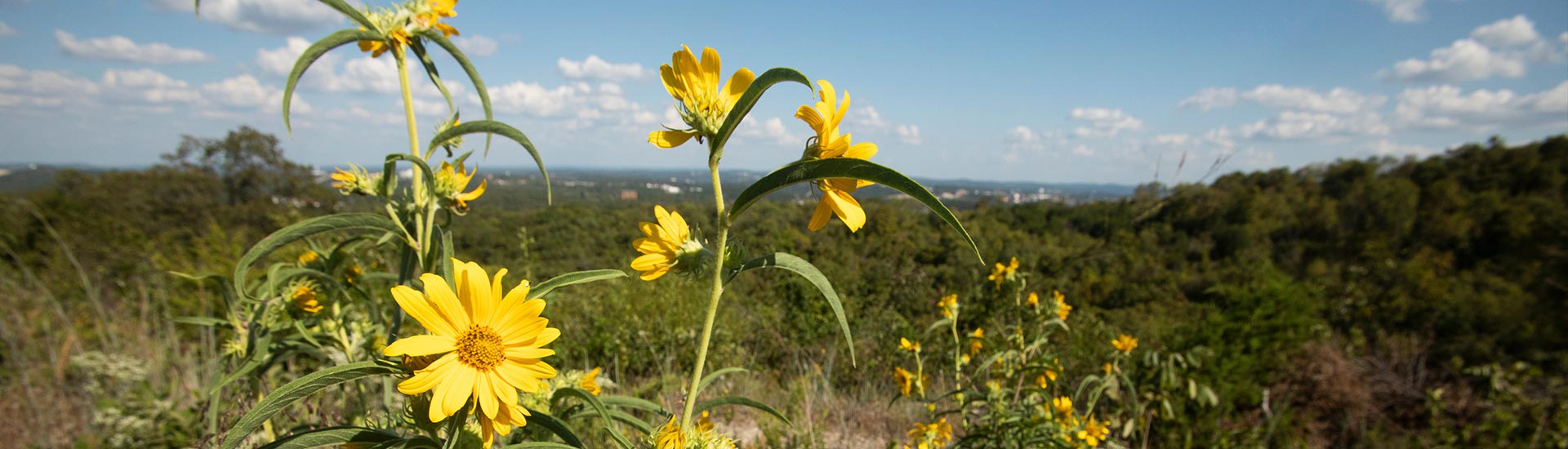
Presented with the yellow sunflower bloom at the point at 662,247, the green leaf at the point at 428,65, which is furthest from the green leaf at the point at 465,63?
the yellow sunflower bloom at the point at 662,247

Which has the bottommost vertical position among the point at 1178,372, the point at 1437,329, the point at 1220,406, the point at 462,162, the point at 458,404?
the point at 1437,329

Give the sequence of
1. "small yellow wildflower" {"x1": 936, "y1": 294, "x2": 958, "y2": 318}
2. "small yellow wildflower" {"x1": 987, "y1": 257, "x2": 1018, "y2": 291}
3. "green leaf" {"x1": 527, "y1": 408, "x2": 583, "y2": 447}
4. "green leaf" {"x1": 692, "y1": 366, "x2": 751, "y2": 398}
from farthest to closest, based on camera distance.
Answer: "small yellow wildflower" {"x1": 987, "y1": 257, "x2": 1018, "y2": 291} → "small yellow wildflower" {"x1": 936, "y1": 294, "x2": 958, "y2": 318} → "green leaf" {"x1": 527, "y1": 408, "x2": 583, "y2": 447} → "green leaf" {"x1": 692, "y1": 366, "x2": 751, "y2": 398}

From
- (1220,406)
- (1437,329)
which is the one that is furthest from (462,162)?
(1437,329)

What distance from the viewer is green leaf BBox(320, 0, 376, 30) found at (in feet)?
3.24

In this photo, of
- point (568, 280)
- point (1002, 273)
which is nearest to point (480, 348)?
point (568, 280)

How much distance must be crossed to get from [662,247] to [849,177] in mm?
312

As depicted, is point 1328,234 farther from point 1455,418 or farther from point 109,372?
point 109,372

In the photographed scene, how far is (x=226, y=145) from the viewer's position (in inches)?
520

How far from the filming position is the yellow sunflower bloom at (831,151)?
0.63 m

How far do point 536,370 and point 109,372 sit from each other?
3922 mm

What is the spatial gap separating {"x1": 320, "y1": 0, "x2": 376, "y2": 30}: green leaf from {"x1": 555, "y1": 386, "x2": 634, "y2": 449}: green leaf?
2.45 feet

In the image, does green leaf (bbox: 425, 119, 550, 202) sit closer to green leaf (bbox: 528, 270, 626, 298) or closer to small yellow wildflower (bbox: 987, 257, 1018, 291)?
green leaf (bbox: 528, 270, 626, 298)

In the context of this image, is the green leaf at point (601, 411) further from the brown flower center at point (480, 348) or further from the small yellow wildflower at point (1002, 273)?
the small yellow wildflower at point (1002, 273)

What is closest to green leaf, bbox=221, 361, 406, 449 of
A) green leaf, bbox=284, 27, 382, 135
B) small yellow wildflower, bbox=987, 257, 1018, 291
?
green leaf, bbox=284, 27, 382, 135
